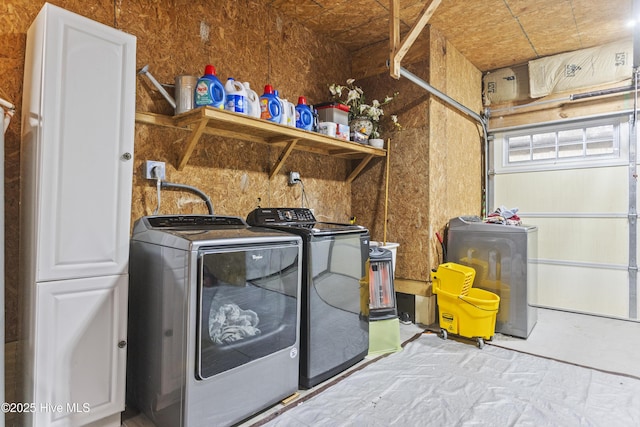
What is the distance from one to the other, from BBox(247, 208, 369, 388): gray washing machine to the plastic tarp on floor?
0.14 metres

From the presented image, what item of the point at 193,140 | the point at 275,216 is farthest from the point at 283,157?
the point at 193,140

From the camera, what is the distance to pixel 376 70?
371 centimetres

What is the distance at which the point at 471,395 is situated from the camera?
212 centimetres

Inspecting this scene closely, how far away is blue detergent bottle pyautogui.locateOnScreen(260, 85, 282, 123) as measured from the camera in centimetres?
252

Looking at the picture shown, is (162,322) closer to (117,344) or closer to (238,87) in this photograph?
(117,344)

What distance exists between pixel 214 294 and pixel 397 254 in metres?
2.28

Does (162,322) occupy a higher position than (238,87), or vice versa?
(238,87)

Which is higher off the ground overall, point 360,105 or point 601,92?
point 601,92

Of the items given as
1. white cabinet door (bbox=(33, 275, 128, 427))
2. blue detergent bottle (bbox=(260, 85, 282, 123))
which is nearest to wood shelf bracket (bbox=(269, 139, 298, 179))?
blue detergent bottle (bbox=(260, 85, 282, 123))

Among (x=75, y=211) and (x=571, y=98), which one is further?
(x=571, y=98)

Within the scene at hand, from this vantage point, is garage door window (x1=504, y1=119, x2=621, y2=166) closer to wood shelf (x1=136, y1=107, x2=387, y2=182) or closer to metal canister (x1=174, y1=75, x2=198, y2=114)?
wood shelf (x1=136, y1=107, x2=387, y2=182)

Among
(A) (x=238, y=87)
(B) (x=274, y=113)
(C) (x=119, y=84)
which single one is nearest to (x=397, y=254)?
(B) (x=274, y=113)

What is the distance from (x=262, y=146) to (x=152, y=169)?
3.08 ft

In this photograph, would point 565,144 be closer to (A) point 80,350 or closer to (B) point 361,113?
(B) point 361,113
